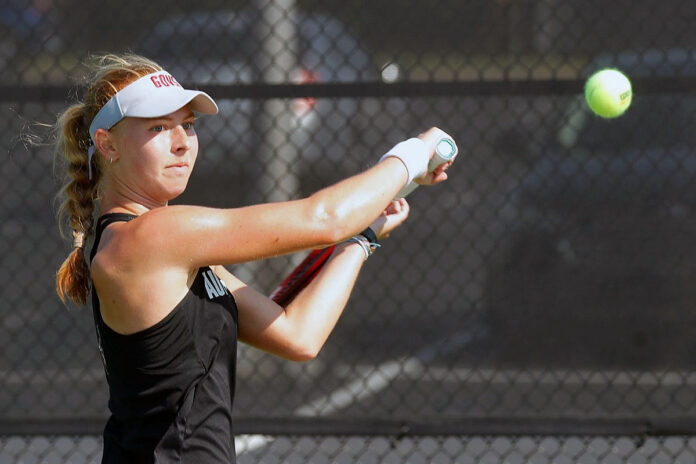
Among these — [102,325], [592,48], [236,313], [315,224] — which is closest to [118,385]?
[102,325]

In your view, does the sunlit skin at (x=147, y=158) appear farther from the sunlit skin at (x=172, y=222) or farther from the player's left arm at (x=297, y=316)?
the player's left arm at (x=297, y=316)

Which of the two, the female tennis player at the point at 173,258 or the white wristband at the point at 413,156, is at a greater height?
the white wristband at the point at 413,156

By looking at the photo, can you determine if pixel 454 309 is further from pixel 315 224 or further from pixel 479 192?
pixel 315 224

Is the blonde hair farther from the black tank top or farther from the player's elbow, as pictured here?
the player's elbow

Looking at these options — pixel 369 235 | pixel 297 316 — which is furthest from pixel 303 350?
pixel 369 235

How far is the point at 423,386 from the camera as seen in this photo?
13.4 ft

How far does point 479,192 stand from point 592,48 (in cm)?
73

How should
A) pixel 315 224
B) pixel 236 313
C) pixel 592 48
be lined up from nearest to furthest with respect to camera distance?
pixel 315 224 → pixel 236 313 → pixel 592 48

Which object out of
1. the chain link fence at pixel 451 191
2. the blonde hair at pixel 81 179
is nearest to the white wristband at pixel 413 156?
the blonde hair at pixel 81 179

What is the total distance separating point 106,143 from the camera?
2.13 meters

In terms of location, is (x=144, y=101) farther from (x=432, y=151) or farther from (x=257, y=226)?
(x=432, y=151)

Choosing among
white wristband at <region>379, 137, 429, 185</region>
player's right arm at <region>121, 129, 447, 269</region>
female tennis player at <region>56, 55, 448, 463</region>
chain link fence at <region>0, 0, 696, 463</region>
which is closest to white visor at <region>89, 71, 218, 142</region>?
female tennis player at <region>56, 55, 448, 463</region>

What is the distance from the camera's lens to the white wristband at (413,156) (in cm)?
207

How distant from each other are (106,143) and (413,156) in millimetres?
669
